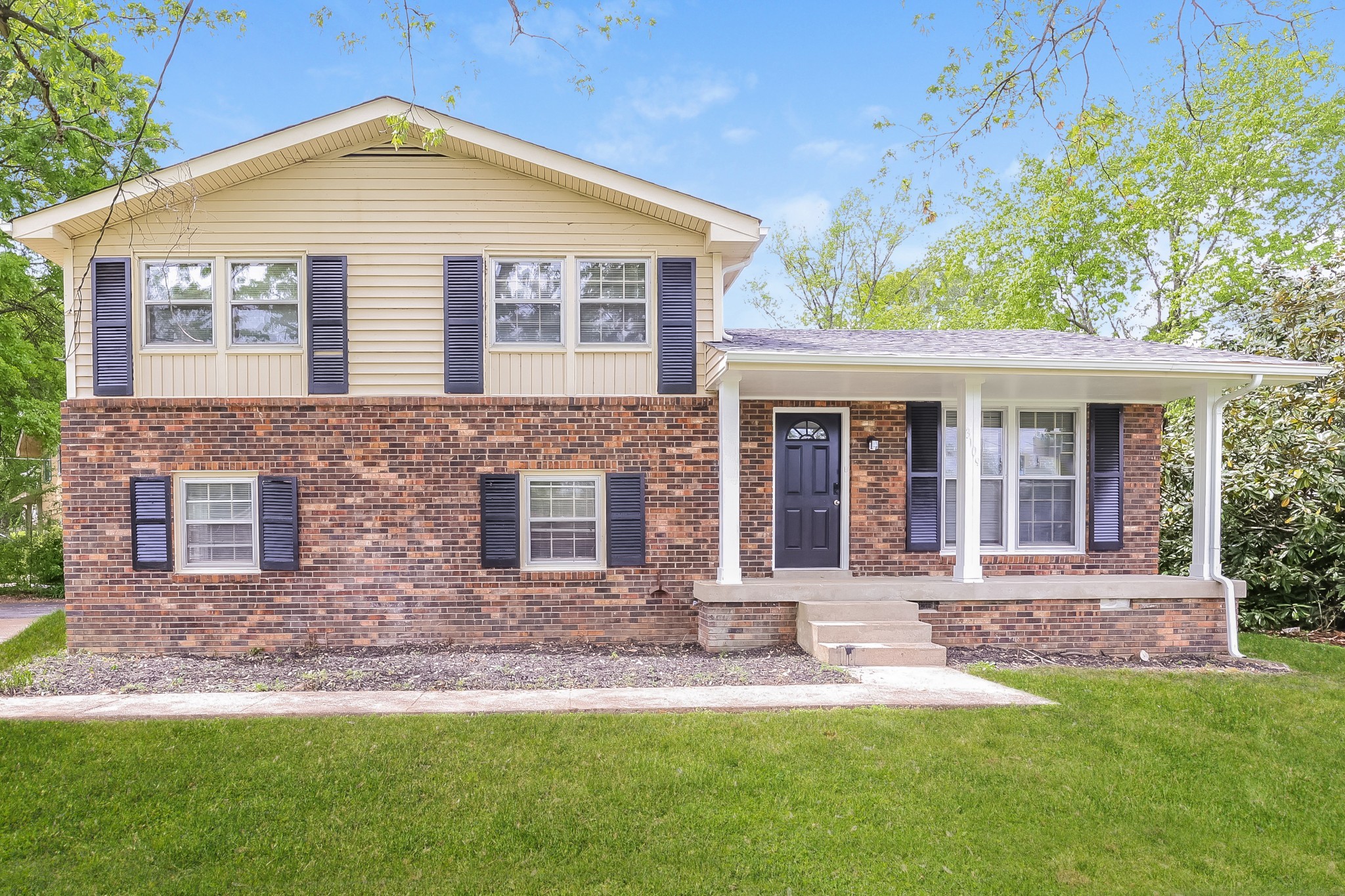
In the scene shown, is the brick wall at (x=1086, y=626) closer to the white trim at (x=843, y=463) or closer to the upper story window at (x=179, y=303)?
the white trim at (x=843, y=463)

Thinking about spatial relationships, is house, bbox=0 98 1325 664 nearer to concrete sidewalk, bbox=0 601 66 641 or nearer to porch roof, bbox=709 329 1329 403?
porch roof, bbox=709 329 1329 403

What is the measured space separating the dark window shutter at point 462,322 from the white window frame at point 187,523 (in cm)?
236

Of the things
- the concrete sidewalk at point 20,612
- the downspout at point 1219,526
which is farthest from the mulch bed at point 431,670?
the downspout at point 1219,526

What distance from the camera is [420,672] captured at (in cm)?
638

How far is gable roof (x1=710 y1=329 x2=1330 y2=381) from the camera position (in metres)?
6.75

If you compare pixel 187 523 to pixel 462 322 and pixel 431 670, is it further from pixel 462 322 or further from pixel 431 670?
pixel 462 322

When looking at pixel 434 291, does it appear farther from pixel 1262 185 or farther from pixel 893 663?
pixel 1262 185

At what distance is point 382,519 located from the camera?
7531 mm

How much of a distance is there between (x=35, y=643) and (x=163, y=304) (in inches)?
166

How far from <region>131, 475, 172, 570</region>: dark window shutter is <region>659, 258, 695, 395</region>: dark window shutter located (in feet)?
17.3

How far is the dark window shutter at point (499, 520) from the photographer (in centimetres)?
754

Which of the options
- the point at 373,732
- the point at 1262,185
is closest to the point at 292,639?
the point at 373,732

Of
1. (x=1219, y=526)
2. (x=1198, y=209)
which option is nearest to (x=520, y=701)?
(x=1219, y=526)

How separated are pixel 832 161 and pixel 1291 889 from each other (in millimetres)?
A: 19564
